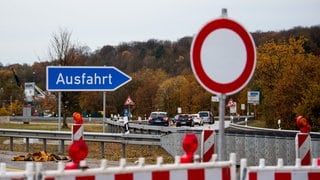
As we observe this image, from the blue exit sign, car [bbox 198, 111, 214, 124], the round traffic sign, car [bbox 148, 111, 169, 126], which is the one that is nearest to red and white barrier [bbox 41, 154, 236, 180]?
the round traffic sign

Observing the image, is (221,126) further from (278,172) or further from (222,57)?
(278,172)

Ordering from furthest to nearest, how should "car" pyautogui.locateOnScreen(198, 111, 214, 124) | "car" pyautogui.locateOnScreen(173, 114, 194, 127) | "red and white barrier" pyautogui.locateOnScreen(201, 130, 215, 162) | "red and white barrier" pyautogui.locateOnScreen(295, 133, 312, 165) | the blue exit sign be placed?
"car" pyautogui.locateOnScreen(198, 111, 214, 124) < "car" pyautogui.locateOnScreen(173, 114, 194, 127) < the blue exit sign < "red and white barrier" pyautogui.locateOnScreen(295, 133, 312, 165) < "red and white barrier" pyautogui.locateOnScreen(201, 130, 215, 162)

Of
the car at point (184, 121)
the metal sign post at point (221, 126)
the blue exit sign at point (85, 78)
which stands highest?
the blue exit sign at point (85, 78)

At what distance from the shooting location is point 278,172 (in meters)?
7.39

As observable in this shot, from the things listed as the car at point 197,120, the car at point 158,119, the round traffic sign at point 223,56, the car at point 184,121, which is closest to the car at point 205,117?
the car at point 197,120

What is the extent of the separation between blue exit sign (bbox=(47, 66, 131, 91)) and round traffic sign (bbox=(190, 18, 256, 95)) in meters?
13.9

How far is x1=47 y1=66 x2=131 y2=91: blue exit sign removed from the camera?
68.4ft

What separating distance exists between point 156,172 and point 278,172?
1.57 meters

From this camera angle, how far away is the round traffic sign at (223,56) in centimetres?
699

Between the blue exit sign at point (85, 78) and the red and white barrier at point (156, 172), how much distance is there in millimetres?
14138

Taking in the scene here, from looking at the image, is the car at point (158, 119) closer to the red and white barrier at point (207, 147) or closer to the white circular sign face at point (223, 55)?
the red and white barrier at point (207, 147)

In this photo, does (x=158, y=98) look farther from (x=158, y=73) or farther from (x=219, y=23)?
(x=219, y=23)

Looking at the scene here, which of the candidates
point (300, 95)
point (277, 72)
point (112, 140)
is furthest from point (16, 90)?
point (112, 140)

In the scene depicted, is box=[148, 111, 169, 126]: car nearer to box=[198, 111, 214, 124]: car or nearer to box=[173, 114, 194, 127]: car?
box=[173, 114, 194, 127]: car
